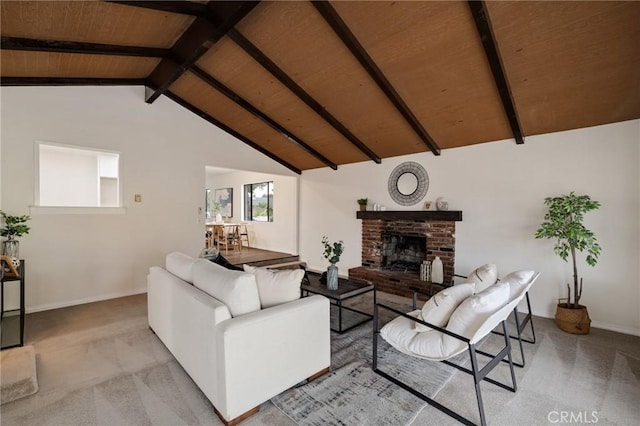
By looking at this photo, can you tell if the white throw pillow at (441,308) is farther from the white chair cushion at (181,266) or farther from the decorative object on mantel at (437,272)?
the decorative object on mantel at (437,272)

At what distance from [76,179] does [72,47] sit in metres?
3.84

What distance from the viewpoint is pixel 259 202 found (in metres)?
8.41

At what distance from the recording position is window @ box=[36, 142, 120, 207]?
555cm

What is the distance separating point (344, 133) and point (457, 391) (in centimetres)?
361

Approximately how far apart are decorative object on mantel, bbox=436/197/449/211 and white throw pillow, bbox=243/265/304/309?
3.09 meters

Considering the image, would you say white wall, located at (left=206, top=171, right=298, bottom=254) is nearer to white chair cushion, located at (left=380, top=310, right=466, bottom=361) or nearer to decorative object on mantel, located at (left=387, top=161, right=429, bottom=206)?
decorative object on mantel, located at (left=387, top=161, right=429, bottom=206)

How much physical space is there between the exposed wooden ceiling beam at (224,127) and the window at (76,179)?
1858 mm

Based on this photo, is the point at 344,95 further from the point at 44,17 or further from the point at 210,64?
the point at 44,17

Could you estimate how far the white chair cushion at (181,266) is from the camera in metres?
2.47

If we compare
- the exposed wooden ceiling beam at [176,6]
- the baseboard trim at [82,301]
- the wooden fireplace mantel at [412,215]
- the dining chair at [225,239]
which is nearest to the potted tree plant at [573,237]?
the wooden fireplace mantel at [412,215]

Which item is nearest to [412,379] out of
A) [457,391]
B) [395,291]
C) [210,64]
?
[457,391]

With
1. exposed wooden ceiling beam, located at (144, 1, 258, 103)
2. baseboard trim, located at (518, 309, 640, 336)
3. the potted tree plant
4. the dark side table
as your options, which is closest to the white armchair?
the potted tree plant

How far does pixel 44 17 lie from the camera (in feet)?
8.11

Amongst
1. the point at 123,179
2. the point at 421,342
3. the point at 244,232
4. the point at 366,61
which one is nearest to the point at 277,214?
the point at 244,232
